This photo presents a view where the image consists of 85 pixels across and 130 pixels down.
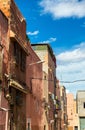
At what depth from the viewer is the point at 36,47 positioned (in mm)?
37406

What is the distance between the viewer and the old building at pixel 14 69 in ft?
53.8

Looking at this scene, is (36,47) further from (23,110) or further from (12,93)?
(12,93)

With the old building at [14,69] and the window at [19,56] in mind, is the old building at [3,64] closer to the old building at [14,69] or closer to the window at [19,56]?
A: the old building at [14,69]

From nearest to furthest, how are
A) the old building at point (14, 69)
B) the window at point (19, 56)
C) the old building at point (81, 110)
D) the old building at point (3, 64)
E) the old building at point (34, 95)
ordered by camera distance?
the old building at point (3, 64), the old building at point (14, 69), the window at point (19, 56), the old building at point (34, 95), the old building at point (81, 110)

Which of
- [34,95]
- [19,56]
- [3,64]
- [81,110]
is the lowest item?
[81,110]

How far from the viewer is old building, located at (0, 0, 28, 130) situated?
16406 millimetres

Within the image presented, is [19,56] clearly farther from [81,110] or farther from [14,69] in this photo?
[81,110]

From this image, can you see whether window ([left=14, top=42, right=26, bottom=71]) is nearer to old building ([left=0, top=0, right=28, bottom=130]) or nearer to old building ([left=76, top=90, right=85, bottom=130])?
old building ([left=0, top=0, right=28, bottom=130])

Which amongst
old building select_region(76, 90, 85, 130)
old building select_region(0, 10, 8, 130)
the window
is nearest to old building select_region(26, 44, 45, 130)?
the window

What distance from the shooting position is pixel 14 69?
1780cm

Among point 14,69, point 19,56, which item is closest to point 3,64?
point 14,69

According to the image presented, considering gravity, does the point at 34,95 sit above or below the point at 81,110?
above

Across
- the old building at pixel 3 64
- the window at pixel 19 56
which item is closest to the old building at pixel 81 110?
the window at pixel 19 56

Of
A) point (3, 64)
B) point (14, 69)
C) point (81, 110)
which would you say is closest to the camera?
point (3, 64)
